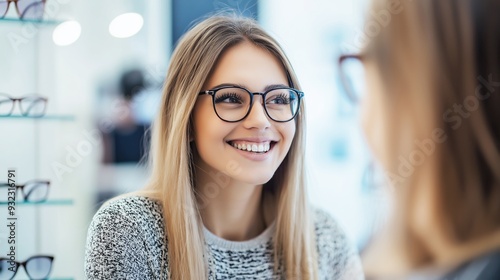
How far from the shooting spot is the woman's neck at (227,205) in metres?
1.07

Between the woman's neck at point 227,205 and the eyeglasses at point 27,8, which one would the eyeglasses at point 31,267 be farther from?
the eyeglasses at point 27,8

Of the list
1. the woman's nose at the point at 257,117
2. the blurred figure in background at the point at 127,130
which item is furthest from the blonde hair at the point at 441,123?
the blurred figure in background at the point at 127,130

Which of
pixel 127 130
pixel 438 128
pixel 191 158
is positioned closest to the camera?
pixel 438 128

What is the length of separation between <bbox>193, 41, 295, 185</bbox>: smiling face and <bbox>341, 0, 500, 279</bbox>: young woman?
0.42 metres

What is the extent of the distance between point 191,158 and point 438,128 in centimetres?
60

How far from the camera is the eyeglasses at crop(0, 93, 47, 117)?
40.3 inches

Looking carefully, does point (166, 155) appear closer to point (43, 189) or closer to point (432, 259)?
point (43, 189)

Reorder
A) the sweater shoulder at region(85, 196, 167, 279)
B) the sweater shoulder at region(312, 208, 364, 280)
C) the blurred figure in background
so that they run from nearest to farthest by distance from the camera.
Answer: the sweater shoulder at region(85, 196, 167, 279)
the sweater shoulder at region(312, 208, 364, 280)
the blurred figure in background

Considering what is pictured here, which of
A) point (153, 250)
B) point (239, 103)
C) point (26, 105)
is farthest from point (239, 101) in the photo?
point (26, 105)

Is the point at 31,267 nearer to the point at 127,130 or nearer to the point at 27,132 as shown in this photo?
the point at 27,132

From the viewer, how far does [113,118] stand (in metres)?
1.78

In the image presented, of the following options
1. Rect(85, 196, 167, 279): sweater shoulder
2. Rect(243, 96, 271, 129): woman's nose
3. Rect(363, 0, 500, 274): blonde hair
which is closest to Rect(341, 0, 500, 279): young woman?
Rect(363, 0, 500, 274): blonde hair

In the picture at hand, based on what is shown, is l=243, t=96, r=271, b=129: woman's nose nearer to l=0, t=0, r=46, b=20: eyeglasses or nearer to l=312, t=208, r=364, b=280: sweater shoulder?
l=312, t=208, r=364, b=280: sweater shoulder

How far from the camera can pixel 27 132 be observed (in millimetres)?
1089
